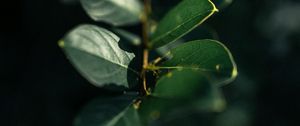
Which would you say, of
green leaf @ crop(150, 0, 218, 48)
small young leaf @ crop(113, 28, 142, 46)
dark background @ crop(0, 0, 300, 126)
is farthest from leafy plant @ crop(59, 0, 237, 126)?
dark background @ crop(0, 0, 300, 126)

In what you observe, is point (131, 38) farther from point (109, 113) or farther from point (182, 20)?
point (109, 113)

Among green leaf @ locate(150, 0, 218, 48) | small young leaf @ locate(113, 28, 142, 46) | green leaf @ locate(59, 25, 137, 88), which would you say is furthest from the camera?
small young leaf @ locate(113, 28, 142, 46)

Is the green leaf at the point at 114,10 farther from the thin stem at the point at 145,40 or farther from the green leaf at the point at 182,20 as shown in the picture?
the green leaf at the point at 182,20

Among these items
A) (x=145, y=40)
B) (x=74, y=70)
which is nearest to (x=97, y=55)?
(x=145, y=40)

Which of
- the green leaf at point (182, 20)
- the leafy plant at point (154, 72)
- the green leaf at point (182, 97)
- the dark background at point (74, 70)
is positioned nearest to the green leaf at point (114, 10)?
the leafy plant at point (154, 72)

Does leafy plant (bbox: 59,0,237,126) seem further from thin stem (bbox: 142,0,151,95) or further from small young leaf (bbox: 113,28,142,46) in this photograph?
small young leaf (bbox: 113,28,142,46)

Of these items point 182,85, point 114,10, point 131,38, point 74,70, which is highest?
point 182,85
